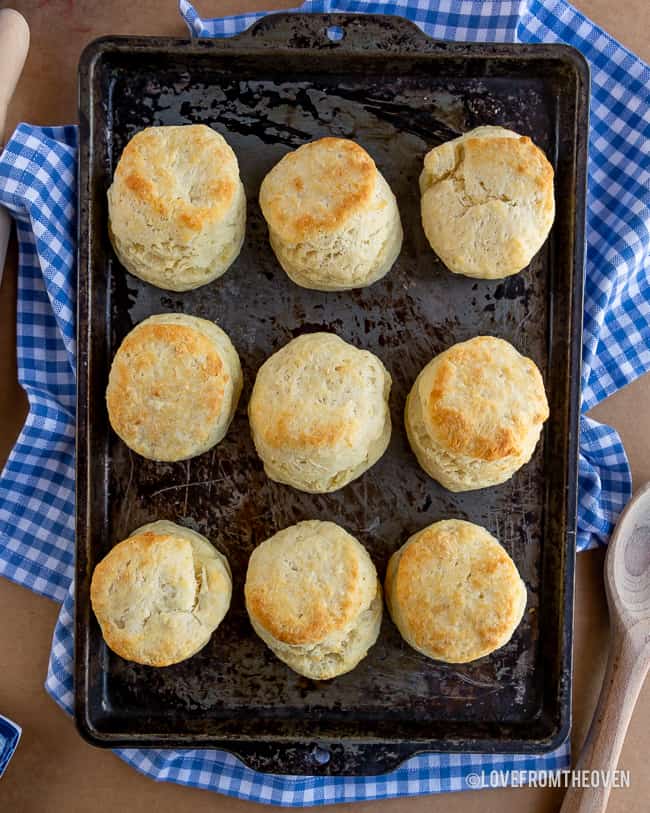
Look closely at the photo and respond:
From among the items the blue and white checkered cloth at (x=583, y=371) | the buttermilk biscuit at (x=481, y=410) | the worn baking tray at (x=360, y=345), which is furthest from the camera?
the blue and white checkered cloth at (x=583, y=371)

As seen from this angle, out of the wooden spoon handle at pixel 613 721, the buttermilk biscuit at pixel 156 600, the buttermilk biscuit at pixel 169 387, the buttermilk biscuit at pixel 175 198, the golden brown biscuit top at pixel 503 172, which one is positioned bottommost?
the wooden spoon handle at pixel 613 721

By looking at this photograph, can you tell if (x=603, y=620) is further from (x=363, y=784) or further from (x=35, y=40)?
(x=35, y=40)

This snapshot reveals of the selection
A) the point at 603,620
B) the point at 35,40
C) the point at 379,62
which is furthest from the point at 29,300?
the point at 603,620

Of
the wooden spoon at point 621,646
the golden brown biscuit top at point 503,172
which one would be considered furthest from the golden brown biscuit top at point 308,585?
the golden brown biscuit top at point 503,172

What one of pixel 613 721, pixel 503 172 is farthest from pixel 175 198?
pixel 613 721

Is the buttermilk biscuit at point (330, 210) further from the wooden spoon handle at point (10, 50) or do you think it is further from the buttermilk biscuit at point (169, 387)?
the wooden spoon handle at point (10, 50)

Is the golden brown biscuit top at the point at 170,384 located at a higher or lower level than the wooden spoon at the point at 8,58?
lower
